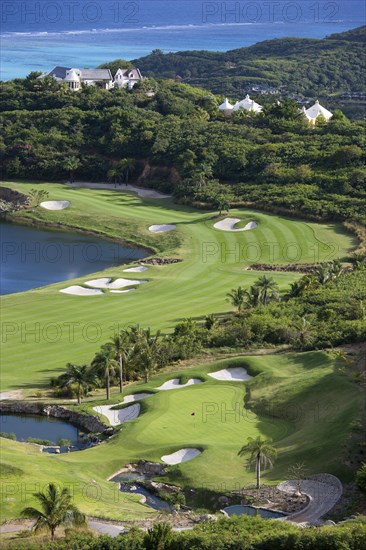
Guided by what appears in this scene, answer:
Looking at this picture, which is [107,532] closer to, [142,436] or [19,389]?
[142,436]

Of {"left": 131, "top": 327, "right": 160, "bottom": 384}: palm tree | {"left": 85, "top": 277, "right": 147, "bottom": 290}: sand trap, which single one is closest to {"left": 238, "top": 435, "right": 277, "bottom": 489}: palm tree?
{"left": 131, "top": 327, "right": 160, "bottom": 384}: palm tree

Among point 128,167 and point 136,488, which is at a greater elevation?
point 128,167

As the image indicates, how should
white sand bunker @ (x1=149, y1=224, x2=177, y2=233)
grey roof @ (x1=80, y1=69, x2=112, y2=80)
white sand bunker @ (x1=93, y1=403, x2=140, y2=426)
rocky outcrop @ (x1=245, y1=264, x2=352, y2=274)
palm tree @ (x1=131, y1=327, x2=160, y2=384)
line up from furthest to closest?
grey roof @ (x1=80, y1=69, x2=112, y2=80)
white sand bunker @ (x1=149, y1=224, x2=177, y2=233)
rocky outcrop @ (x1=245, y1=264, x2=352, y2=274)
palm tree @ (x1=131, y1=327, x2=160, y2=384)
white sand bunker @ (x1=93, y1=403, x2=140, y2=426)

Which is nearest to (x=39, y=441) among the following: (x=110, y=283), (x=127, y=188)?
(x=110, y=283)

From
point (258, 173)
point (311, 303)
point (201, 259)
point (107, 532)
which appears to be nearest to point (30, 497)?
point (107, 532)

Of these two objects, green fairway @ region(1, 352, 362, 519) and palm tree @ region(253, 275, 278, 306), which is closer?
green fairway @ region(1, 352, 362, 519)

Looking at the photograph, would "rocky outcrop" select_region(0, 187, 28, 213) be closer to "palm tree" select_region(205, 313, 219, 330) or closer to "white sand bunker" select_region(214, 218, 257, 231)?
"white sand bunker" select_region(214, 218, 257, 231)
